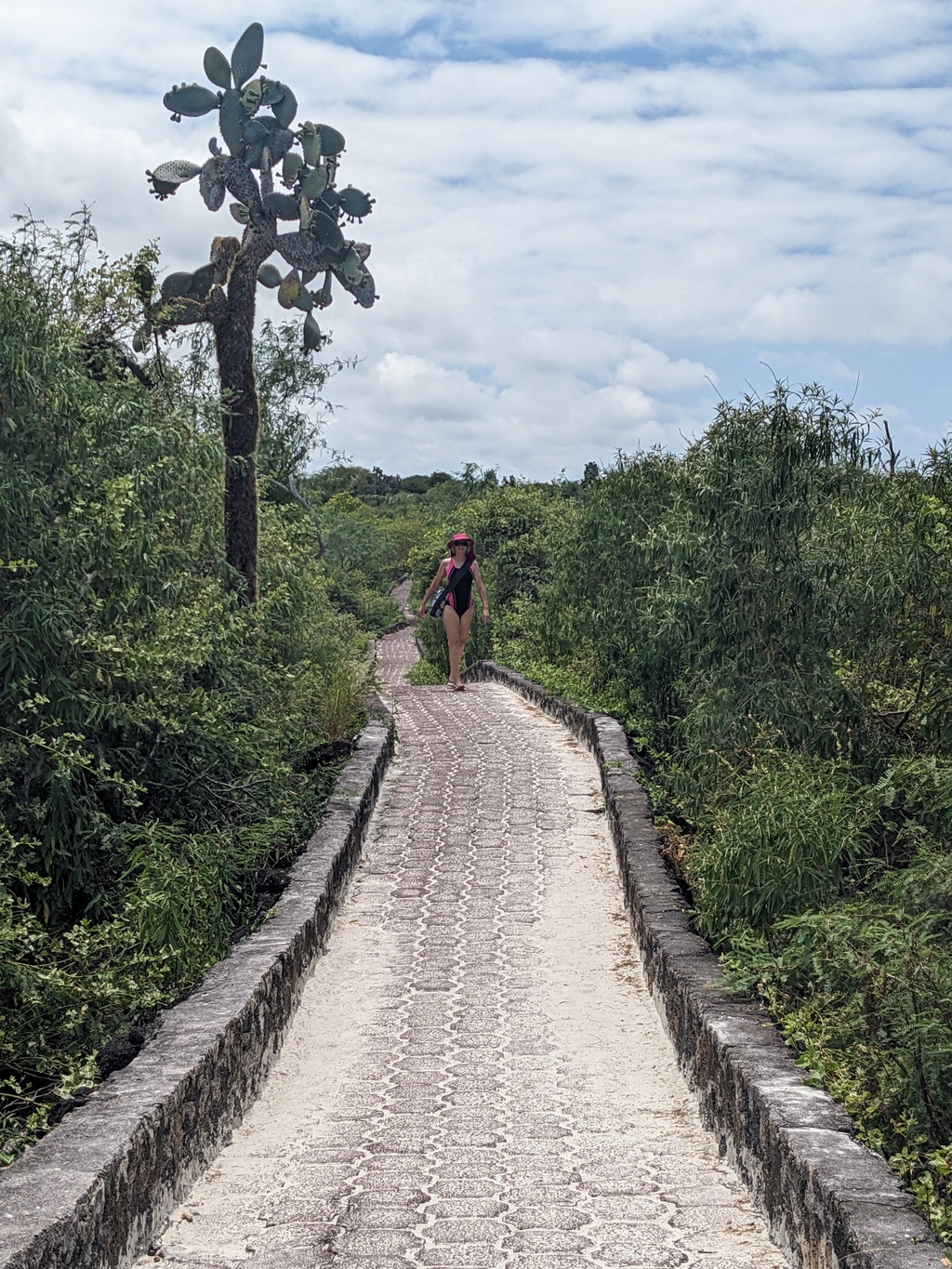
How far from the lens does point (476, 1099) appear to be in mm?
5273

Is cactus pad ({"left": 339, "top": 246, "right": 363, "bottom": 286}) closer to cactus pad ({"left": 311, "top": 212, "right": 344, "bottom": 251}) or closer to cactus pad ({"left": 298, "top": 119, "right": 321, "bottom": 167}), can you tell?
cactus pad ({"left": 311, "top": 212, "right": 344, "bottom": 251})

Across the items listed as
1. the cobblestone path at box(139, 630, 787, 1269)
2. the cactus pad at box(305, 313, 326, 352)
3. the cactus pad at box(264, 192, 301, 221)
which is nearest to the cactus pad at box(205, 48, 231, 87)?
the cactus pad at box(264, 192, 301, 221)

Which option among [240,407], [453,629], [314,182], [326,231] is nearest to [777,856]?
[240,407]

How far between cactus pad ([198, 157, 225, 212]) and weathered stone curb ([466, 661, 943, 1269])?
7.39 metres

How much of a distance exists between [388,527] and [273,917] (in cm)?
5706

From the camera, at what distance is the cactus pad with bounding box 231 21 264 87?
11.9 m

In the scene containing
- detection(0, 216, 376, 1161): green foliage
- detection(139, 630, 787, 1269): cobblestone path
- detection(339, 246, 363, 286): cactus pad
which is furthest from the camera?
detection(339, 246, 363, 286): cactus pad

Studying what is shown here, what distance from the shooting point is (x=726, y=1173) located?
4.56 metres

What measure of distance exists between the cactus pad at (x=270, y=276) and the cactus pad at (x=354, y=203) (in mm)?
997

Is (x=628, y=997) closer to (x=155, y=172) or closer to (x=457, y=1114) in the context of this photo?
(x=457, y=1114)

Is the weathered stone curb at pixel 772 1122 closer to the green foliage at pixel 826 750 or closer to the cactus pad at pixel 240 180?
the green foliage at pixel 826 750

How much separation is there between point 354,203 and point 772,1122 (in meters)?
10.2

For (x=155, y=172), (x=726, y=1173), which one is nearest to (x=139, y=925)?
(x=726, y=1173)

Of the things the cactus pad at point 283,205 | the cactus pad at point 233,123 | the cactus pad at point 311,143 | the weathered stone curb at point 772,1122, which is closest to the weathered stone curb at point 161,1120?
the weathered stone curb at point 772,1122
